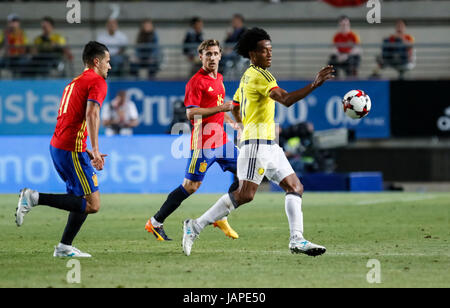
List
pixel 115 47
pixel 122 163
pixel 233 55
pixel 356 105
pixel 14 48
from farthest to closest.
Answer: pixel 14 48 → pixel 115 47 → pixel 233 55 → pixel 122 163 → pixel 356 105

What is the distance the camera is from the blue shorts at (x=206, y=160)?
10.5m

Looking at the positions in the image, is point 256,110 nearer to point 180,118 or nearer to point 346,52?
point 180,118

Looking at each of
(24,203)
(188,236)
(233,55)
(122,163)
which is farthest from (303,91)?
(233,55)

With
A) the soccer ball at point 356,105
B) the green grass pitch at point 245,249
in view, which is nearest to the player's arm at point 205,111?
the soccer ball at point 356,105

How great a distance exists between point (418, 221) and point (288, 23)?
14925 mm

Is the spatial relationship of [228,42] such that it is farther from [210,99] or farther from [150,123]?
[210,99]

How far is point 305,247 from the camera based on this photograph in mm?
8477

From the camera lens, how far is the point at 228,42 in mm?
22172

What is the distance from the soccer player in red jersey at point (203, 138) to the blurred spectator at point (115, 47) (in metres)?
11.6

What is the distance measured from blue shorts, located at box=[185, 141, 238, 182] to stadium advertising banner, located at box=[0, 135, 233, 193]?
7868 mm

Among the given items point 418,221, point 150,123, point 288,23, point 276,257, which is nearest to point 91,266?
point 276,257

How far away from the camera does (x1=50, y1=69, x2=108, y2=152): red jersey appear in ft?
28.1

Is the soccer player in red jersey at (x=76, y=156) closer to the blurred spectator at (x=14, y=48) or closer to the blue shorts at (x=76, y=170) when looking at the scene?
the blue shorts at (x=76, y=170)

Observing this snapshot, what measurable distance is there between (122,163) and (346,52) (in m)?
7.24
